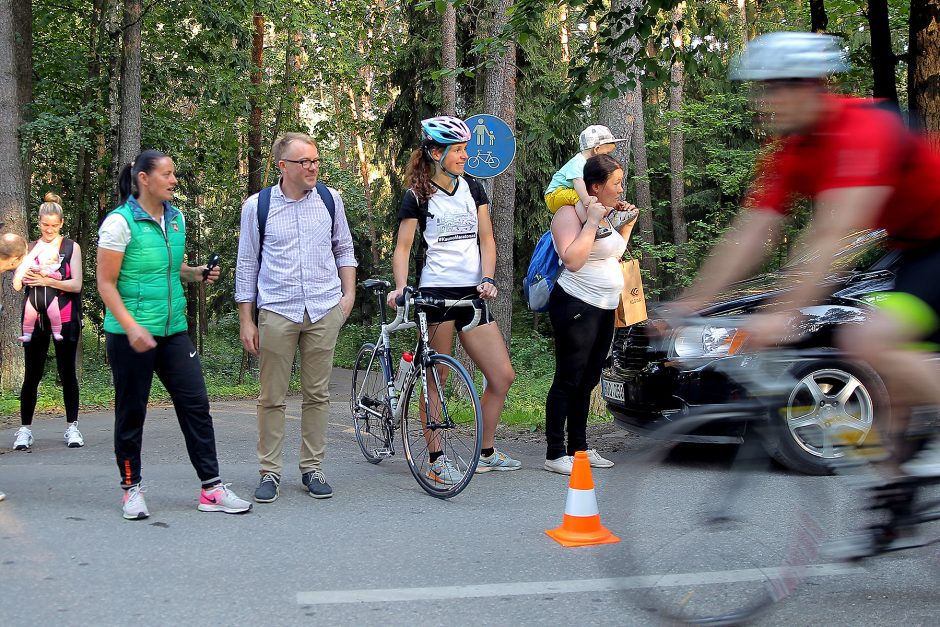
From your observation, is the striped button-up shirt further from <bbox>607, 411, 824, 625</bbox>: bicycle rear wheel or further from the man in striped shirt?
<bbox>607, 411, 824, 625</bbox>: bicycle rear wheel

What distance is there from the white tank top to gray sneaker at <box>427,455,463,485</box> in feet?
4.51

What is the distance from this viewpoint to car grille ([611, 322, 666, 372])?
6707 millimetres

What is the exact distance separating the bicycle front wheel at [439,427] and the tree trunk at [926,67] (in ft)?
14.5

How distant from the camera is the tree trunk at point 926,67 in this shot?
773cm

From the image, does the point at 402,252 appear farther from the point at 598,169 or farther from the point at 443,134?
the point at 598,169

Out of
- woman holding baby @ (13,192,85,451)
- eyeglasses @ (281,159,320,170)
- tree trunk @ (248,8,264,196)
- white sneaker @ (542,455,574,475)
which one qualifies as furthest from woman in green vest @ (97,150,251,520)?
tree trunk @ (248,8,264,196)

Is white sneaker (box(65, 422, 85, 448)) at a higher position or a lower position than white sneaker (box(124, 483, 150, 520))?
lower

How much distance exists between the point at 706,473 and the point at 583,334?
9.49 ft

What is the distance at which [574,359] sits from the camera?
644 cm

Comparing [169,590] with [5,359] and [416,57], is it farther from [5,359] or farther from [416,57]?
[416,57]

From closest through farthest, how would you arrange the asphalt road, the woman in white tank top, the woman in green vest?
1. the asphalt road
2. the woman in green vest
3. the woman in white tank top

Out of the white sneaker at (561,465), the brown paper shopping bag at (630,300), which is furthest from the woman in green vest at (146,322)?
the brown paper shopping bag at (630,300)

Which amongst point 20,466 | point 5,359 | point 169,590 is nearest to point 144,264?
point 169,590

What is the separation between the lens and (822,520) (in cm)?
353
